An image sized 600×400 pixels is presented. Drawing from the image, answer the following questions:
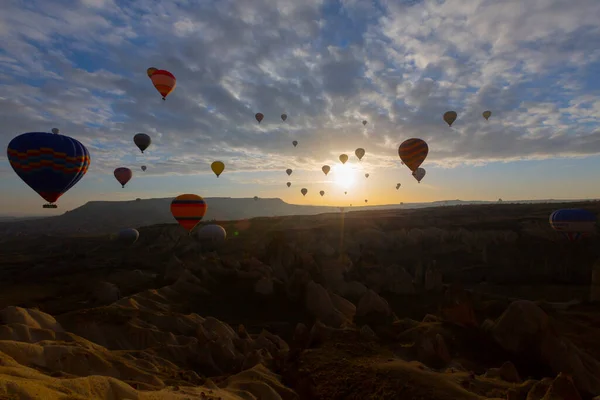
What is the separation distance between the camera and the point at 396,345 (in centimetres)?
2148

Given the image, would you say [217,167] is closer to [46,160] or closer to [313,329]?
[46,160]

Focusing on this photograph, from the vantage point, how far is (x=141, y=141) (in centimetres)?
4931

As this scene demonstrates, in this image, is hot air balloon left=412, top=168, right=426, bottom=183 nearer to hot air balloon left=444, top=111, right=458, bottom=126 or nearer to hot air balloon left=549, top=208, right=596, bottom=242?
hot air balloon left=444, top=111, right=458, bottom=126

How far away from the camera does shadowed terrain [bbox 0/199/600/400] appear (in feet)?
45.3

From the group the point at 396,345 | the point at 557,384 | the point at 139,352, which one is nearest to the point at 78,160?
the point at 139,352

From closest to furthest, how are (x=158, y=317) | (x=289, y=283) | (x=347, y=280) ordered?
(x=158, y=317) < (x=289, y=283) < (x=347, y=280)

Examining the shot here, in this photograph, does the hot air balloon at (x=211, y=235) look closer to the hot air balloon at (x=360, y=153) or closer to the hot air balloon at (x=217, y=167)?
the hot air balloon at (x=217, y=167)

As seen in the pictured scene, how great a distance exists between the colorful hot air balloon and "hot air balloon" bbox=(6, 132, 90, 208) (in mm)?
20623

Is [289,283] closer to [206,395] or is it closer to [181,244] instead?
[206,395]

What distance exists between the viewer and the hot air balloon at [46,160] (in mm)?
26797

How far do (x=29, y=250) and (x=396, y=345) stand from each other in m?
109

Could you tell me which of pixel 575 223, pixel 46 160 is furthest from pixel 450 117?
pixel 46 160

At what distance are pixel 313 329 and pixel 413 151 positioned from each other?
3119 cm

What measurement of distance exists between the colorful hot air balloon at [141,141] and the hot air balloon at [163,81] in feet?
35.3
